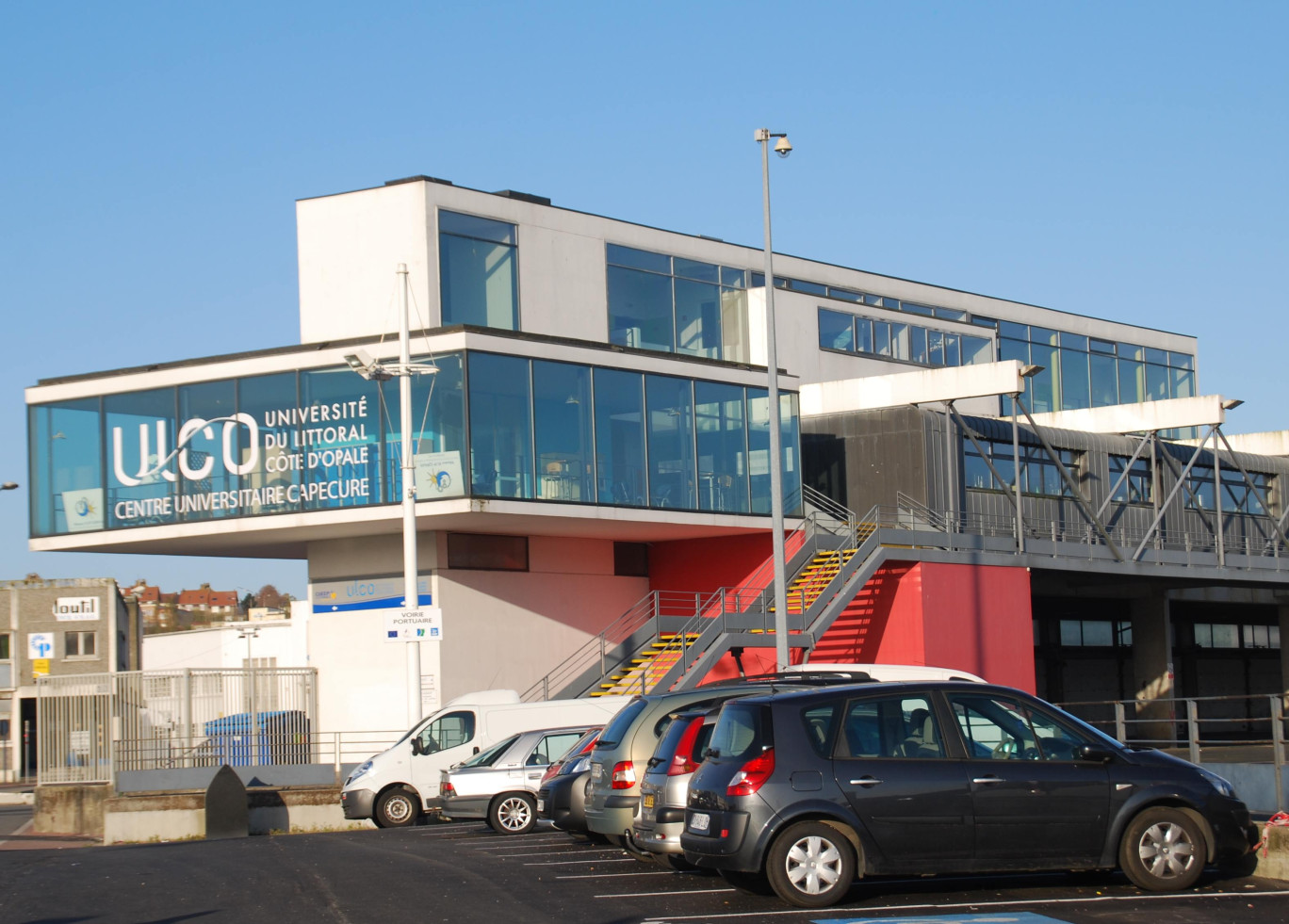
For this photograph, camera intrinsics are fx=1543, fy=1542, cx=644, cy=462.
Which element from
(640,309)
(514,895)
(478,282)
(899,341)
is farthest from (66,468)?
(899,341)

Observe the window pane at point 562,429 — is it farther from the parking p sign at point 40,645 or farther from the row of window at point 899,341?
the parking p sign at point 40,645

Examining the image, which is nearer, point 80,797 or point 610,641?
point 80,797

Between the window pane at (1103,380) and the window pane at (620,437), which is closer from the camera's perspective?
the window pane at (620,437)

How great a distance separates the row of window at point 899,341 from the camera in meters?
41.1

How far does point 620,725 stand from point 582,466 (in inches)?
621

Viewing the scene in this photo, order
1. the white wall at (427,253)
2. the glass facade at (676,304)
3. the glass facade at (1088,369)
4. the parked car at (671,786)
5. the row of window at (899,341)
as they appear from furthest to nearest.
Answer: the glass facade at (1088,369)
the row of window at (899,341)
the glass facade at (676,304)
the white wall at (427,253)
the parked car at (671,786)

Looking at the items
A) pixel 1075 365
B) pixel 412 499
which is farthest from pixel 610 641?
pixel 1075 365

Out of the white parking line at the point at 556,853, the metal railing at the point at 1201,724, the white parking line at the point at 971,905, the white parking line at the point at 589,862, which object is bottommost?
the metal railing at the point at 1201,724

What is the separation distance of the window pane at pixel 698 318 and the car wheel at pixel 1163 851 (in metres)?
25.0

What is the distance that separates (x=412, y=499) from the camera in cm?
2447

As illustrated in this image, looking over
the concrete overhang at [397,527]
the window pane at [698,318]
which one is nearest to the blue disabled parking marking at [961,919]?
the concrete overhang at [397,527]

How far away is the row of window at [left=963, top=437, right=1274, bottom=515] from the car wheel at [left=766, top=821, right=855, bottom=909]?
84.9 feet

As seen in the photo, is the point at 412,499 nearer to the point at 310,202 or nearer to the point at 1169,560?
the point at 310,202

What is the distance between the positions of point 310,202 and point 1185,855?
25166 millimetres
